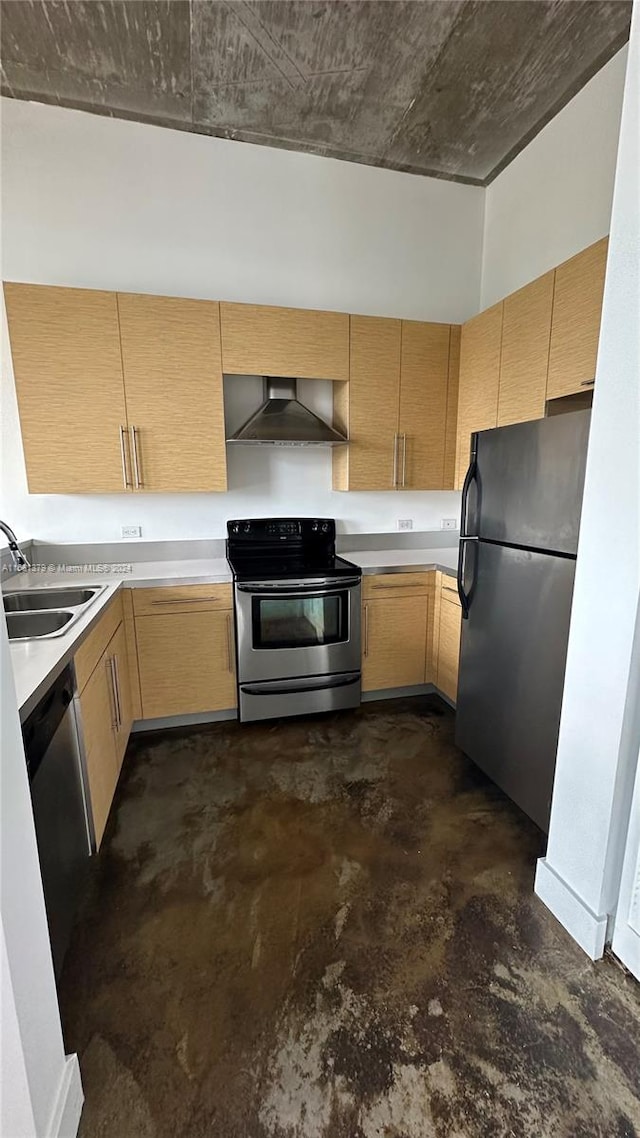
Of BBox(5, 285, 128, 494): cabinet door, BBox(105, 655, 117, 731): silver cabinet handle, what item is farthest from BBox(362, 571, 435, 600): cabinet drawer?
BBox(5, 285, 128, 494): cabinet door

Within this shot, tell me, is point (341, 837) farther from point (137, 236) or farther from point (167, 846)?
point (137, 236)

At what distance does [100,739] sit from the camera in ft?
5.87

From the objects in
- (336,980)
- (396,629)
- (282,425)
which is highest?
(282,425)

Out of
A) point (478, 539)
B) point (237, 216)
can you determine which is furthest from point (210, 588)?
point (237, 216)

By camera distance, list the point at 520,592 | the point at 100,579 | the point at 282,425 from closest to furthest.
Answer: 1. the point at 520,592
2. the point at 100,579
3. the point at 282,425

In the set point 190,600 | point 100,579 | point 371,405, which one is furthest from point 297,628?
point 371,405

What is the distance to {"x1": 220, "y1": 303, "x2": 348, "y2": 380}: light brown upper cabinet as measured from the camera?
8.32 ft

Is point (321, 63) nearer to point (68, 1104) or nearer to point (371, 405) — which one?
point (371, 405)

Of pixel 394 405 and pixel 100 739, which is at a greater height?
pixel 394 405

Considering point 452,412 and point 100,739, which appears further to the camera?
point 452,412

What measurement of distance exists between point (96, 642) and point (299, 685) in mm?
1174

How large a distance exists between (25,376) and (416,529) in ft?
8.10

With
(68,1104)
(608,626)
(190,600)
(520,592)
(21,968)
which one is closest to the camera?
(21,968)

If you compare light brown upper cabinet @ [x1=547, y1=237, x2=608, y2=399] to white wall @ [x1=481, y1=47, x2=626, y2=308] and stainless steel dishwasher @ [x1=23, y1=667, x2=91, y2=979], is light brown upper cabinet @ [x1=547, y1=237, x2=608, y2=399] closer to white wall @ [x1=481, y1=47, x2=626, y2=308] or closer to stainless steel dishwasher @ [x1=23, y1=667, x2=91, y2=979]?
white wall @ [x1=481, y1=47, x2=626, y2=308]
